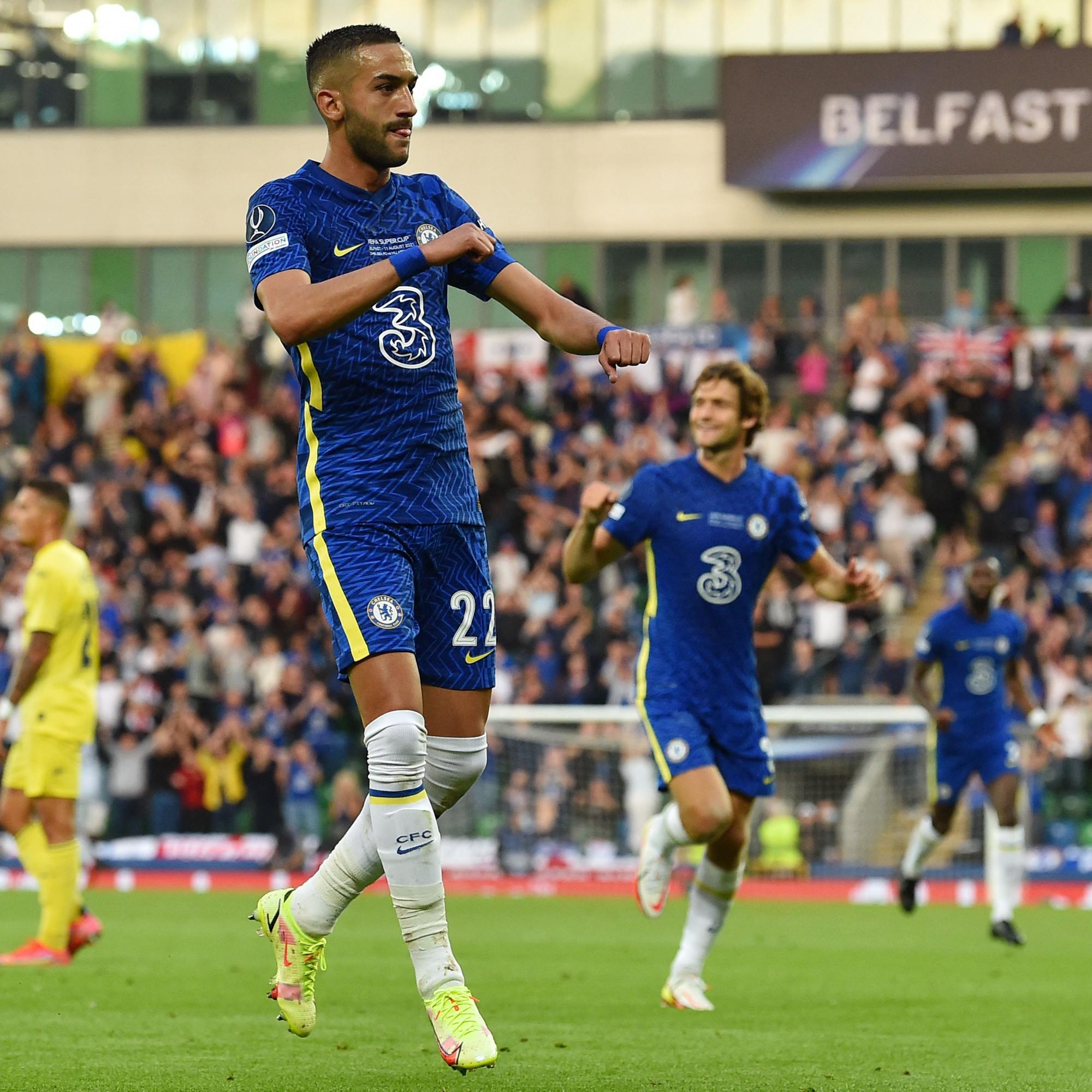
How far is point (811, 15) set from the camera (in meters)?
31.8

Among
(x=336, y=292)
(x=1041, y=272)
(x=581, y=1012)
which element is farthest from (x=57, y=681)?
(x=1041, y=272)

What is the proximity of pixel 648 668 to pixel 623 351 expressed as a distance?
3.57m

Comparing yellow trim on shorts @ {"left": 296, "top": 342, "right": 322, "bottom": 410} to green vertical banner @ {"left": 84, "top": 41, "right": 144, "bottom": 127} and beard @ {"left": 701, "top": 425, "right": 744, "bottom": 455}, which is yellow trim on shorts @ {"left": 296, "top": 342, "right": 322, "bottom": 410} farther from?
green vertical banner @ {"left": 84, "top": 41, "right": 144, "bottom": 127}

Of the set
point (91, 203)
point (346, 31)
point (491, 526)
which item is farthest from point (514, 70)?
point (346, 31)

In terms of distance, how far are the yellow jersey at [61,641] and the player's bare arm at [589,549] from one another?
10.4 ft

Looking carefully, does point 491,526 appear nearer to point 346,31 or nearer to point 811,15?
point 811,15

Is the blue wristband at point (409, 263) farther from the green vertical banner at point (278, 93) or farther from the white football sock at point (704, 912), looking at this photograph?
the green vertical banner at point (278, 93)

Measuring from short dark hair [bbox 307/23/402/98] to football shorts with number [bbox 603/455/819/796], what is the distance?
10.7ft

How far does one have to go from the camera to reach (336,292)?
555 cm

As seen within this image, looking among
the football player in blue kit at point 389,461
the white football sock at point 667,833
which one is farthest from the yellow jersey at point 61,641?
the football player in blue kit at point 389,461

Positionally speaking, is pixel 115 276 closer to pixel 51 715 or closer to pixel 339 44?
pixel 51 715

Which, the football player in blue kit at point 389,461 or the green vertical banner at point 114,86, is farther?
the green vertical banner at point 114,86

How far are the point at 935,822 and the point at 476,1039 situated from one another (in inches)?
374

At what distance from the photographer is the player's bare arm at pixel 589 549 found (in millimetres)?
7918
